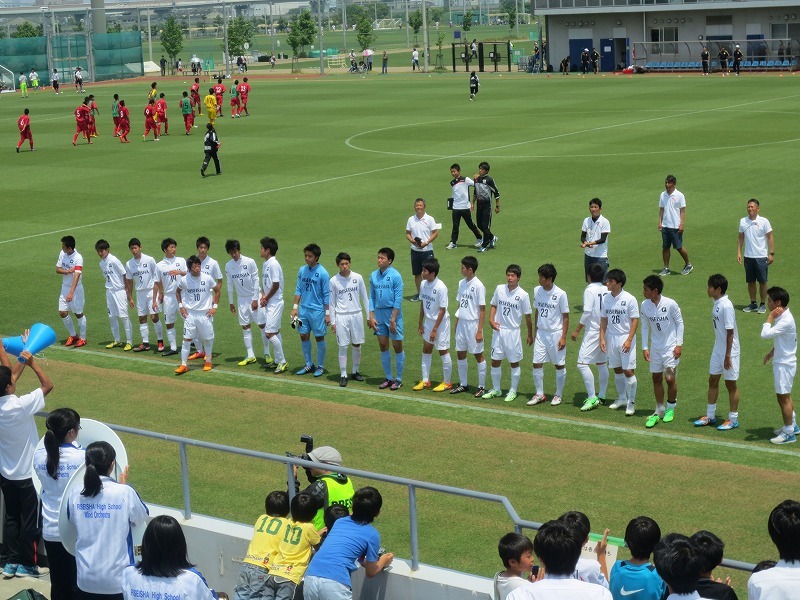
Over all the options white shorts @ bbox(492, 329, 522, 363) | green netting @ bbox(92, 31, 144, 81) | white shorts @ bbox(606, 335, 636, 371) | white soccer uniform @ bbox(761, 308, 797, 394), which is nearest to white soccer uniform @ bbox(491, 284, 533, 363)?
white shorts @ bbox(492, 329, 522, 363)

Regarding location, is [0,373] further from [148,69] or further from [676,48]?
[148,69]

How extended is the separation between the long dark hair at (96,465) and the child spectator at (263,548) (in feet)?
4.21

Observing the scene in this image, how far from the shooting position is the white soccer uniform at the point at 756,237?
19609 millimetres

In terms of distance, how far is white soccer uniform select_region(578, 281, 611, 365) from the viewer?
15492 millimetres

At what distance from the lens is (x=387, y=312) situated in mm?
17031

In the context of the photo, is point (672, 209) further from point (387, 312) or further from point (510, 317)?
point (387, 312)

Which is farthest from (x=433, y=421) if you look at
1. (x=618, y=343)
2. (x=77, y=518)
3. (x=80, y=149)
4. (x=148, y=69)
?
(x=148, y=69)

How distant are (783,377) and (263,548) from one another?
777cm

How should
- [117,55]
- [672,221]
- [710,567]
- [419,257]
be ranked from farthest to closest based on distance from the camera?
[117,55] < [672,221] < [419,257] < [710,567]

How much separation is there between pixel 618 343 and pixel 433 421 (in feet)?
9.09

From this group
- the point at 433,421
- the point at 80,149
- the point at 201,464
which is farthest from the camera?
the point at 80,149

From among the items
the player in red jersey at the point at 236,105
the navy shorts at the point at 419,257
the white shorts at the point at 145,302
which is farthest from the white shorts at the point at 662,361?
the player in red jersey at the point at 236,105

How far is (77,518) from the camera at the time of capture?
835cm

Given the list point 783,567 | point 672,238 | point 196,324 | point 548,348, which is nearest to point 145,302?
point 196,324
